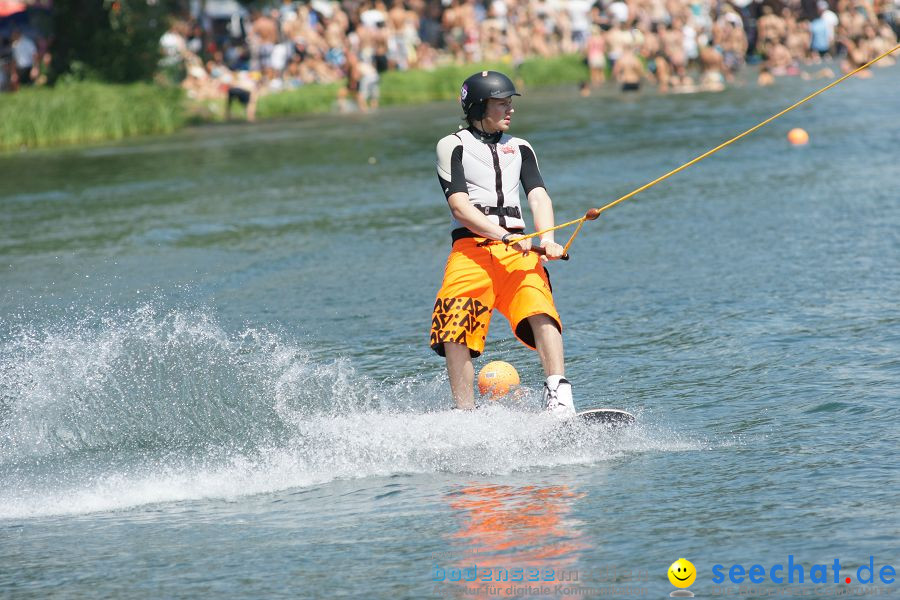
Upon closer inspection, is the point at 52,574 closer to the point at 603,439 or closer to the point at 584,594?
the point at 584,594

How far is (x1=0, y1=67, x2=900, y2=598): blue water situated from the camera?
6.04m

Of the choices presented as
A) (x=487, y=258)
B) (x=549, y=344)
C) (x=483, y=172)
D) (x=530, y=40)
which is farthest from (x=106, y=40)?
(x=549, y=344)

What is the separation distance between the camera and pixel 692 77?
1663 inches

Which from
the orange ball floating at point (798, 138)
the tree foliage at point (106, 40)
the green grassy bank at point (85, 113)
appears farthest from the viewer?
the tree foliage at point (106, 40)

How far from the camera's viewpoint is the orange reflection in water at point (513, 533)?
18.9ft

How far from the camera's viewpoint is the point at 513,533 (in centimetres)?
619

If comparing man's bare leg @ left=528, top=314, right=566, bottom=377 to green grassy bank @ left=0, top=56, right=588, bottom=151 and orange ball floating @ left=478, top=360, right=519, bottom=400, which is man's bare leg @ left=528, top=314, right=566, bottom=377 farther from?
green grassy bank @ left=0, top=56, right=588, bottom=151

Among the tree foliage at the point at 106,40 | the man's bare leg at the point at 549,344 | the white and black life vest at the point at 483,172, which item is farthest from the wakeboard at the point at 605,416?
the tree foliage at the point at 106,40

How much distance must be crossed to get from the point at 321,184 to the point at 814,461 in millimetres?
15529

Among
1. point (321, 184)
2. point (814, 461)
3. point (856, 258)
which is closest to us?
point (814, 461)

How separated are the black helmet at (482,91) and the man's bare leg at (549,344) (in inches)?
46.0

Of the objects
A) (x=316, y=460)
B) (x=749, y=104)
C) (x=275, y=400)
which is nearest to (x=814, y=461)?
(x=316, y=460)

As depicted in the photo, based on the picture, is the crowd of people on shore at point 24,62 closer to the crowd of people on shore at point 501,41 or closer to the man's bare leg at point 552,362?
the crowd of people on shore at point 501,41

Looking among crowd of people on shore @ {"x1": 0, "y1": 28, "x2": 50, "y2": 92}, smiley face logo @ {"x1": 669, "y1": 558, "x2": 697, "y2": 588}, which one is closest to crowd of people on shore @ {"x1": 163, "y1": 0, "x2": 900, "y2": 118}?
crowd of people on shore @ {"x1": 0, "y1": 28, "x2": 50, "y2": 92}
